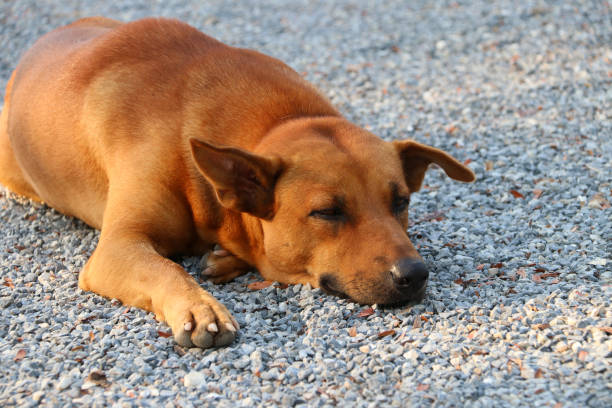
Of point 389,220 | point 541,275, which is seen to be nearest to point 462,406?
point 389,220

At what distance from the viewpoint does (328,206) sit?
13.3ft

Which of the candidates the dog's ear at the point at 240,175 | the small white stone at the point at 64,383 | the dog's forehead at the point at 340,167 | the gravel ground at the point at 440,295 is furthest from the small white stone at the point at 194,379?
the dog's forehead at the point at 340,167

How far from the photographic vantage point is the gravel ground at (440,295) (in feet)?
11.0

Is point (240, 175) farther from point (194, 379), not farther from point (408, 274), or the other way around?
point (194, 379)

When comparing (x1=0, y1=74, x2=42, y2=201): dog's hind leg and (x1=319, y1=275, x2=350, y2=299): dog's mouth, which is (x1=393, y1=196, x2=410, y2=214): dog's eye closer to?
(x1=319, y1=275, x2=350, y2=299): dog's mouth

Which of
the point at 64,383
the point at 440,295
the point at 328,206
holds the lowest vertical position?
the point at 64,383

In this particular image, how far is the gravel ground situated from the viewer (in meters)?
3.36

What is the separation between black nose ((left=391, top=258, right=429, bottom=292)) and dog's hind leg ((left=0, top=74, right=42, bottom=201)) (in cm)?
350

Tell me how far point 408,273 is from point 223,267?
4.30ft

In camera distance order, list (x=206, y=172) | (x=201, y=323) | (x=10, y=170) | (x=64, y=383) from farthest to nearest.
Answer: (x=10, y=170)
(x=206, y=172)
(x=201, y=323)
(x=64, y=383)

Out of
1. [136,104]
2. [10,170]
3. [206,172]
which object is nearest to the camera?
[206,172]

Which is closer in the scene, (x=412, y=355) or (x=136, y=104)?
(x=412, y=355)

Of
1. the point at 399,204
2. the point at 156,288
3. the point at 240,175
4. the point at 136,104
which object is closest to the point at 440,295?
the point at 399,204

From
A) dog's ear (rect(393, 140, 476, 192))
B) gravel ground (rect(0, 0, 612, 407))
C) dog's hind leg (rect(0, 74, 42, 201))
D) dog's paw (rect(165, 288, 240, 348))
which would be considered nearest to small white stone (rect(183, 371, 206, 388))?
gravel ground (rect(0, 0, 612, 407))
